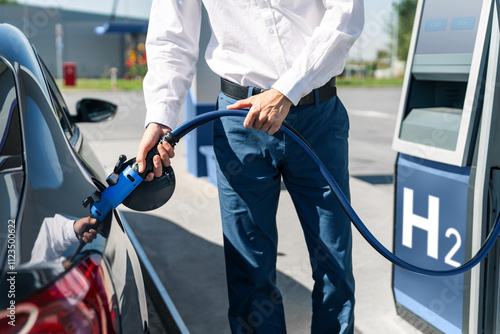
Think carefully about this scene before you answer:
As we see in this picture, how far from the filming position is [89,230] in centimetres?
141

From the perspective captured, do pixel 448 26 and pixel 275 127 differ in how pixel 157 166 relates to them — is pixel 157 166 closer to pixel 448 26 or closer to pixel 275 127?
pixel 275 127

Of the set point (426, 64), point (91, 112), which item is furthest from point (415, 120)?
point (91, 112)

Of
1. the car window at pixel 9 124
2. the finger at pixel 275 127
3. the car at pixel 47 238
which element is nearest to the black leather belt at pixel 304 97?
the finger at pixel 275 127

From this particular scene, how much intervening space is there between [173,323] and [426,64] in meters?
1.65

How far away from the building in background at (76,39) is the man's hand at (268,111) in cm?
3490

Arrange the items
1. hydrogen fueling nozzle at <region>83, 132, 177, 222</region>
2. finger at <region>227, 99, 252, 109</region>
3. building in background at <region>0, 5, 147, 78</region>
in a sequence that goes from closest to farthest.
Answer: hydrogen fueling nozzle at <region>83, 132, 177, 222</region> → finger at <region>227, 99, 252, 109</region> → building in background at <region>0, 5, 147, 78</region>

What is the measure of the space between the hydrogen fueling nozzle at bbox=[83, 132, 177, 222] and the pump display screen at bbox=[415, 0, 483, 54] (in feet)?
4.26

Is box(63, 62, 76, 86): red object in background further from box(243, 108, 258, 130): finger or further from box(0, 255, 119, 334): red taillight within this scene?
box(0, 255, 119, 334): red taillight

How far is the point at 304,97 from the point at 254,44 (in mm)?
230

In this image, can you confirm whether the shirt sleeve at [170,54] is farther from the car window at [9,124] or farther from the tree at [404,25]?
the tree at [404,25]

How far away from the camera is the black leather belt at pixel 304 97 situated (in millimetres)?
1860

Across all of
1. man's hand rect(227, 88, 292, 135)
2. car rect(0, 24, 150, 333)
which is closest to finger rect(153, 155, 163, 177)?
car rect(0, 24, 150, 333)

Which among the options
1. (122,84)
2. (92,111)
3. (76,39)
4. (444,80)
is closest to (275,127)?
(444,80)

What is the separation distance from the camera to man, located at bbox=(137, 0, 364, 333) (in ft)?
5.61
